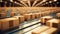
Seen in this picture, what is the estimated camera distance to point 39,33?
5.82ft

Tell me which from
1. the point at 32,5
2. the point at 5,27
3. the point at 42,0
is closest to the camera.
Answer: the point at 5,27

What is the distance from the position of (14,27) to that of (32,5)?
10423 millimetres

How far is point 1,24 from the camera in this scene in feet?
8.43

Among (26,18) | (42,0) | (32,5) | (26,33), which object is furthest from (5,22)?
(32,5)

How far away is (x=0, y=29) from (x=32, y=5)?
10806mm

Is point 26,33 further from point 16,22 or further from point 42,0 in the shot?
point 42,0

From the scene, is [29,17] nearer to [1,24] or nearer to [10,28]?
[10,28]

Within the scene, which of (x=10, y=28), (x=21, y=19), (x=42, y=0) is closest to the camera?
(x=10, y=28)

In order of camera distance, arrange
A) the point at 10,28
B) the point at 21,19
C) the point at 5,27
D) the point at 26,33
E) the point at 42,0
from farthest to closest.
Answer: the point at 42,0
the point at 21,19
the point at 10,28
the point at 5,27
the point at 26,33

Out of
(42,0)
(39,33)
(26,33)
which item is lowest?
(26,33)

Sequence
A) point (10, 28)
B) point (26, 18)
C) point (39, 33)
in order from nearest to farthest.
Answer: point (39, 33) → point (10, 28) → point (26, 18)

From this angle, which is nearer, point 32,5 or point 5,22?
point 5,22

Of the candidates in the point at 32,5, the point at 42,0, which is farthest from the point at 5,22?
the point at 32,5

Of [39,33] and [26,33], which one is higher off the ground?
[39,33]
